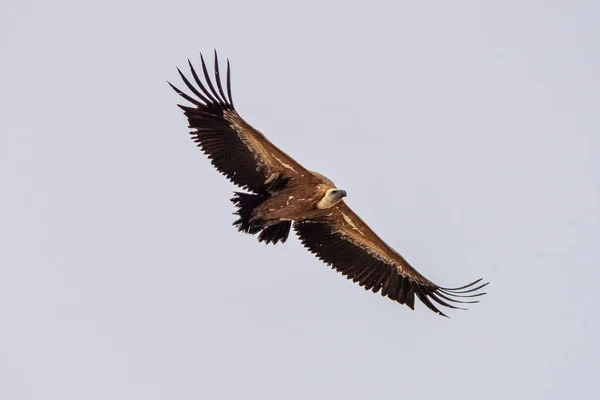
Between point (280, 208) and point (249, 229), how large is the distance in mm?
650

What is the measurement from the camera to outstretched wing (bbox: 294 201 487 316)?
23.5 metres

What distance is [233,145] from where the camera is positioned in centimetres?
2209

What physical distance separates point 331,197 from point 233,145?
1.91 metres

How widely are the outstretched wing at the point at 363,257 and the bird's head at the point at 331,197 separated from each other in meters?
0.88

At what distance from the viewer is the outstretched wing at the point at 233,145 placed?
21.6 meters

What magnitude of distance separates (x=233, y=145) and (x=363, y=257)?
3.52 meters

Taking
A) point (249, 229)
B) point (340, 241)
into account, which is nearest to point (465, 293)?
point (340, 241)

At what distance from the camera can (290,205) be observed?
73.4ft

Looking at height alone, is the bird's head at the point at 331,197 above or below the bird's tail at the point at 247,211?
above

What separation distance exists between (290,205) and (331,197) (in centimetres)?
74

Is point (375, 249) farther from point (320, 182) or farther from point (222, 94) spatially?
point (222, 94)

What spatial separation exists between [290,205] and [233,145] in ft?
4.76

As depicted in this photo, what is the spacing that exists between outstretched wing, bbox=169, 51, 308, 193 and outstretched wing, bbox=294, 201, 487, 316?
5.27 ft

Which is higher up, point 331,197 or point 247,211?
point 331,197
